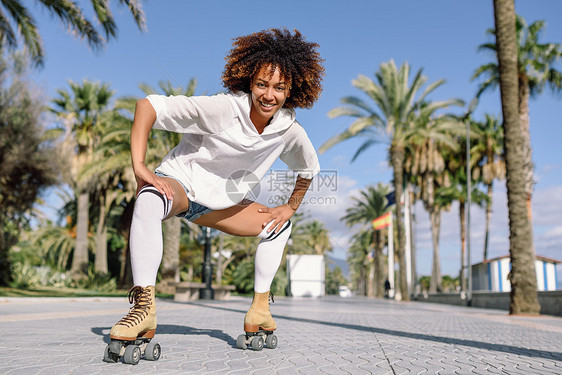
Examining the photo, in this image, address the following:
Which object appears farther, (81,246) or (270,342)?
(81,246)

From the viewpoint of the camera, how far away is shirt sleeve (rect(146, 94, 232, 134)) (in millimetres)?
2574

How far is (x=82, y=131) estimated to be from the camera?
26.6 m

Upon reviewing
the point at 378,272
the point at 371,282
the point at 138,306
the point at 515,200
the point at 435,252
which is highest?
the point at 435,252

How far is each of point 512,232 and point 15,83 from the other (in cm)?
1717

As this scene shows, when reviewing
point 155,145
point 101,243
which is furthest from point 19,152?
point 101,243

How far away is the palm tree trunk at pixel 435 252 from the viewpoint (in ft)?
108

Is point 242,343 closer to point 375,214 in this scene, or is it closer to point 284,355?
point 284,355

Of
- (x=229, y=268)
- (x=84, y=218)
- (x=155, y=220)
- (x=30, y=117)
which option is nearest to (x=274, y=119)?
(x=155, y=220)

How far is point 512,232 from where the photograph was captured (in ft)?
36.3

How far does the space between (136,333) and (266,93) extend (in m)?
1.52

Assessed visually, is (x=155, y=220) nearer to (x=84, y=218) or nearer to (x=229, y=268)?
(x=84, y=218)

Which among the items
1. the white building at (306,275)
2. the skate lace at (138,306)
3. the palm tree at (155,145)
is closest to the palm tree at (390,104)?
the palm tree at (155,145)

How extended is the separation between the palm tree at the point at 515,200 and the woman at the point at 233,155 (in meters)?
9.19

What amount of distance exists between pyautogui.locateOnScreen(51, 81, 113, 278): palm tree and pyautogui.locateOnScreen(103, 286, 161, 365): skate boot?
24155 mm
